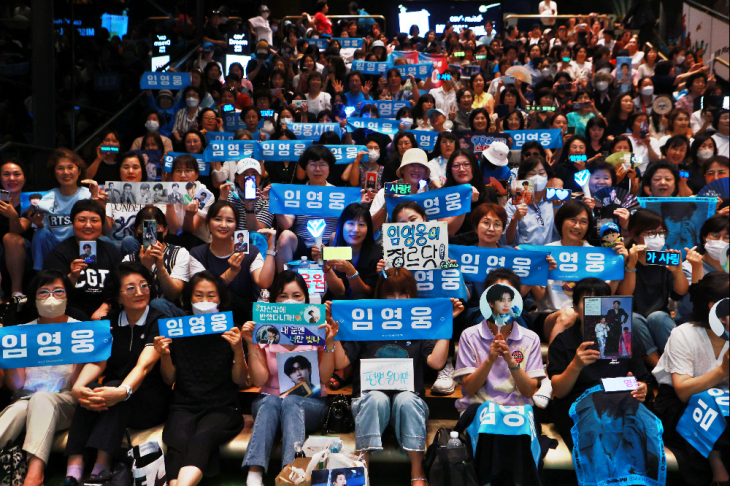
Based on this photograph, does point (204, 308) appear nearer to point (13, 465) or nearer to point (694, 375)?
point (13, 465)

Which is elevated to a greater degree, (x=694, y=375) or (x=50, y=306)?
(x=50, y=306)

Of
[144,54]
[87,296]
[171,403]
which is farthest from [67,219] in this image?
[144,54]

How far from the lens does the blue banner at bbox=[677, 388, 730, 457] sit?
11.0ft

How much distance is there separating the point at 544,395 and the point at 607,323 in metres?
0.68

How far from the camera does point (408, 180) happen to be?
5785mm

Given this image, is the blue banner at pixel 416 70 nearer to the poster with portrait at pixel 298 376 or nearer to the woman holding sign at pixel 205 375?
the woman holding sign at pixel 205 375

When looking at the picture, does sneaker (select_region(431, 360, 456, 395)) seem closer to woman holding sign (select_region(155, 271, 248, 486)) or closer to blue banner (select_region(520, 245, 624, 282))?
blue banner (select_region(520, 245, 624, 282))

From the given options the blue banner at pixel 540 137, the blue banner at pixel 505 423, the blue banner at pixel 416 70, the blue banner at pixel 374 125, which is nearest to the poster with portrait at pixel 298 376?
the blue banner at pixel 505 423

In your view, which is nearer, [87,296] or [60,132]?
[87,296]

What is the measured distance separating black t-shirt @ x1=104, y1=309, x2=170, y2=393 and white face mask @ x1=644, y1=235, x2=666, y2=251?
322 centimetres

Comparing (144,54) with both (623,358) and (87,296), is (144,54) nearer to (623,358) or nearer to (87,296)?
(87,296)

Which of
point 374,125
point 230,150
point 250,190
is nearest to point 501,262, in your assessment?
point 250,190

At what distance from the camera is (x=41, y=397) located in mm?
3834

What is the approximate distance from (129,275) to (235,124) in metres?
4.90
